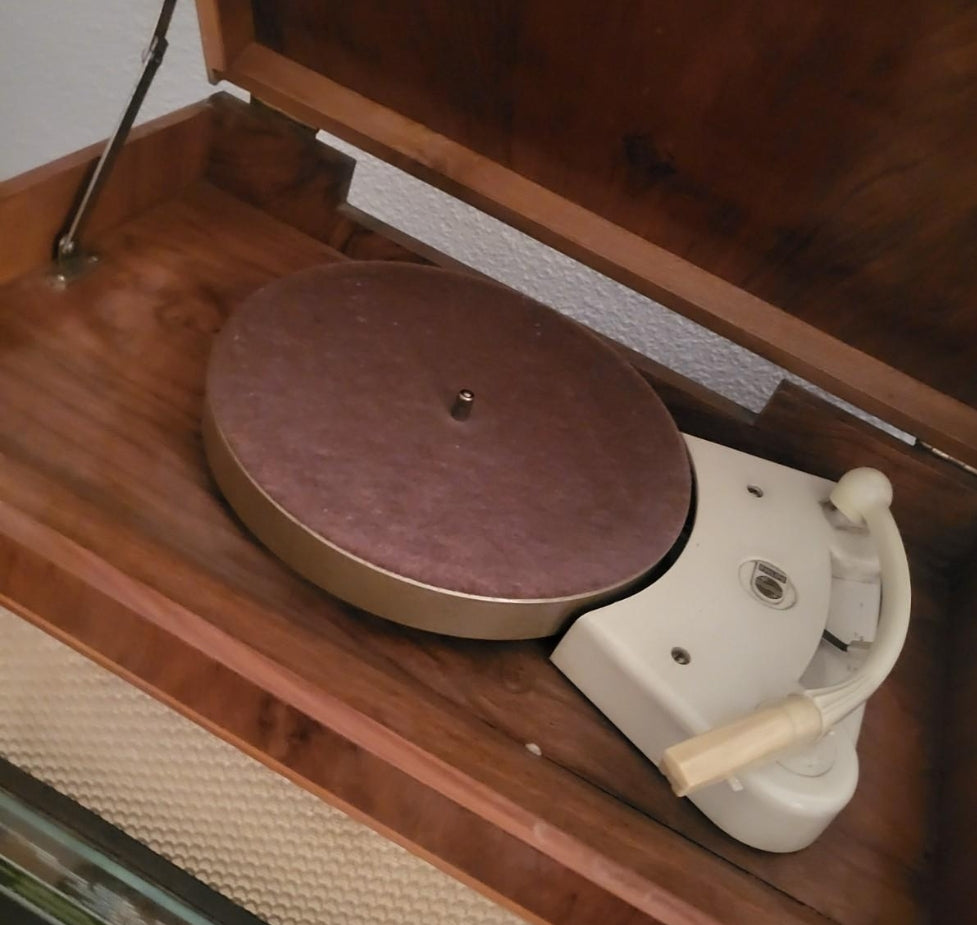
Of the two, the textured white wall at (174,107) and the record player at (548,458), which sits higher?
the record player at (548,458)

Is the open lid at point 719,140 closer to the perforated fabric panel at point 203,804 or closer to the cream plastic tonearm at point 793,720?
the cream plastic tonearm at point 793,720

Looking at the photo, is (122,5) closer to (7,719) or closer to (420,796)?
(7,719)

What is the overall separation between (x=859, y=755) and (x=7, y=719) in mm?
575

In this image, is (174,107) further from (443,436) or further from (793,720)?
(793,720)

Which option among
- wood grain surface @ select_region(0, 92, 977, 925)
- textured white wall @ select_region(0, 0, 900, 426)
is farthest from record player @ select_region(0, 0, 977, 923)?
textured white wall @ select_region(0, 0, 900, 426)

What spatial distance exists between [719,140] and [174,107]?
2.42 ft

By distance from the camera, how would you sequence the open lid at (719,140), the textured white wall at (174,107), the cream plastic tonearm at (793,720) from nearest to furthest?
the cream plastic tonearm at (793,720) < the open lid at (719,140) < the textured white wall at (174,107)

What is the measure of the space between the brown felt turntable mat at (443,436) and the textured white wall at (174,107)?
0.24 metres

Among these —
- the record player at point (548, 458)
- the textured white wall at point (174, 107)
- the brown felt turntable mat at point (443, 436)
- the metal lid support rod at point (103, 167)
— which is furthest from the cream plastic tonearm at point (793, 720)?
the metal lid support rod at point (103, 167)

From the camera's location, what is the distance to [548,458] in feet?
2.26

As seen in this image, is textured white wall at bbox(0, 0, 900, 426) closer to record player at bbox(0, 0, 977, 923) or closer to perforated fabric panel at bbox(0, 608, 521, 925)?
record player at bbox(0, 0, 977, 923)

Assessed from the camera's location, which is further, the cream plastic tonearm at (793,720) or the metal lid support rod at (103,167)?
the metal lid support rod at (103,167)

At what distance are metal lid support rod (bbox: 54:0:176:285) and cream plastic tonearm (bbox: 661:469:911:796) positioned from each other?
599 millimetres

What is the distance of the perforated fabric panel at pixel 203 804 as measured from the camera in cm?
57
